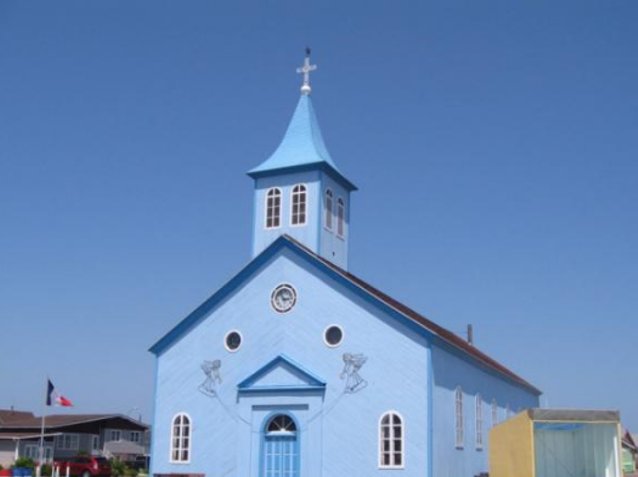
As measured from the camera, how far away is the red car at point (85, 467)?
1896 inches

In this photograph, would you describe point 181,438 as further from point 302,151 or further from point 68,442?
point 68,442

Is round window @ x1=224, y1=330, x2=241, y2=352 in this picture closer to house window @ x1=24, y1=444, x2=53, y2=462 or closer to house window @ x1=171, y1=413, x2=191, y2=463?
house window @ x1=171, y1=413, x2=191, y2=463

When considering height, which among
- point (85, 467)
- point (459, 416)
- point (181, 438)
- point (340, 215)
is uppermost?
point (340, 215)

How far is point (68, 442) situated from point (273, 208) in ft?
92.9

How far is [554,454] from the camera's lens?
28.5 m

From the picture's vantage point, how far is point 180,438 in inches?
1233

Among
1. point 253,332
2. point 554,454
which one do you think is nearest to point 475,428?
point 554,454

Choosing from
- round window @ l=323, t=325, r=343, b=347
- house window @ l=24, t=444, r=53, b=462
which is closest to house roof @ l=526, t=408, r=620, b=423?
round window @ l=323, t=325, r=343, b=347

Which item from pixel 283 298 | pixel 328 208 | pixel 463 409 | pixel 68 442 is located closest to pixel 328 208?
pixel 328 208

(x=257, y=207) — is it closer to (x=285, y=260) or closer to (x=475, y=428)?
(x=285, y=260)

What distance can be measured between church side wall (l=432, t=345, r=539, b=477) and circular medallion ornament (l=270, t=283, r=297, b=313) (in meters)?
5.38

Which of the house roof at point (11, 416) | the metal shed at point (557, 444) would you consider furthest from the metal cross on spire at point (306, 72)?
the house roof at point (11, 416)

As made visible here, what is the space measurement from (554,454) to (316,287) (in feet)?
31.5

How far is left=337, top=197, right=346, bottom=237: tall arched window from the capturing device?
116 feet
